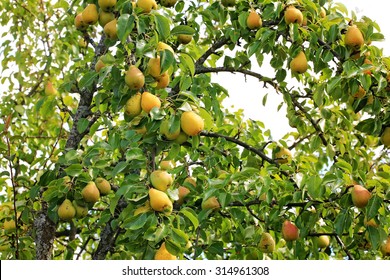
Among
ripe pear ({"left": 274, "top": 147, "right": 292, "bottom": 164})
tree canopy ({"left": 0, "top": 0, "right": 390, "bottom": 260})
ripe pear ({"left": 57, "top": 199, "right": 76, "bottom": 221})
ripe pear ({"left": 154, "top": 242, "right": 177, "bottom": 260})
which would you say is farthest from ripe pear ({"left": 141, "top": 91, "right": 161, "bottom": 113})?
ripe pear ({"left": 274, "top": 147, "right": 292, "bottom": 164})

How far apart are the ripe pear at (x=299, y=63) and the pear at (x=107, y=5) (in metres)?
0.98

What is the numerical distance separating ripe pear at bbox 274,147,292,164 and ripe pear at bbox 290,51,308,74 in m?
0.56

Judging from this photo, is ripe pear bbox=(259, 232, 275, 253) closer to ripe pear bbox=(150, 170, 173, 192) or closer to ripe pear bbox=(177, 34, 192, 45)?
ripe pear bbox=(150, 170, 173, 192)

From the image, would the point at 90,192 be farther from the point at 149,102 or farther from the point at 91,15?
the point at 91,15

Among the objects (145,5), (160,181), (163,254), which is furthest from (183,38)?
(163,254)

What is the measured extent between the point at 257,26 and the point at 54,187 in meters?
1.39

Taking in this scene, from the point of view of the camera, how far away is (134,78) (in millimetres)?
2258

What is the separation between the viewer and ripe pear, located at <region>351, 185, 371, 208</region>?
2.40 meters

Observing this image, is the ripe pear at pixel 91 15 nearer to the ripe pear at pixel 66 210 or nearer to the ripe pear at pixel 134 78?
the ripe pear at pixel 134 78

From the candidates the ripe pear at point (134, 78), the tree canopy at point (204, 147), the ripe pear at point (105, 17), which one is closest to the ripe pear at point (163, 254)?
the tree canopy at point (204, 147)

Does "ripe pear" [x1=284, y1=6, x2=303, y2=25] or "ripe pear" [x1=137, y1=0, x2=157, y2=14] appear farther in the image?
"ripe pear" [x1=284, y1=6, x2=303, y2=25]


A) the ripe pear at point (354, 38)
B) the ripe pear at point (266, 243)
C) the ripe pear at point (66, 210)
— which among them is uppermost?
the ripe pear at point (354, 38)

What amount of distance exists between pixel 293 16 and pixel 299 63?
0.25m

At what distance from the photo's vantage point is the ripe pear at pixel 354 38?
2.75 m
